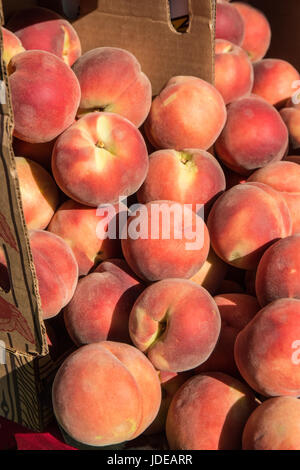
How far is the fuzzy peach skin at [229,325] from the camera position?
0.95 meters

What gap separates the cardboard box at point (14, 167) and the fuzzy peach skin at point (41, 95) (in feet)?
0.39

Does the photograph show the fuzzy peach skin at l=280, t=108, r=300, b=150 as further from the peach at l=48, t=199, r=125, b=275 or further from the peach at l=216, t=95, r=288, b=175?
the peach at l=48, t=199, r=125, b=275

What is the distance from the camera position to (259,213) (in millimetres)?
1000

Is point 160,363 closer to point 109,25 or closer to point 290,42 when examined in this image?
point 109,25

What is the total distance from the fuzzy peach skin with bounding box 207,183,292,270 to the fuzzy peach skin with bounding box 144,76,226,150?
0.17 m

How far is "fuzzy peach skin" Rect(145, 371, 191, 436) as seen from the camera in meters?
0.95

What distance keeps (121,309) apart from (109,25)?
68cm

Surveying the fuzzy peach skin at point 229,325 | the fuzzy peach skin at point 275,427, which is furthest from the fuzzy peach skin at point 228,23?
the fuzzy peach skin at point 275,427

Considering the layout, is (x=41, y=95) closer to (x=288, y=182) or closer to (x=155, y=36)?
(x=155, y=36)

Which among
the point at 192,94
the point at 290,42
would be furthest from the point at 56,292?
the point at 290,42

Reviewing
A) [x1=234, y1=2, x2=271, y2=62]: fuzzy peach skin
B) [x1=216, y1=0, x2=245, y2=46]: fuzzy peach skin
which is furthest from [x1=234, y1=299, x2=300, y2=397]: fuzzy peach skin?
[x1=234, y1=2, x2=271, y2=62]: fuzzy peach skin

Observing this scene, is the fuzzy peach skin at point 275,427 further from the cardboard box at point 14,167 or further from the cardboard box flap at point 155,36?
the cardboard box flap at point 155,36

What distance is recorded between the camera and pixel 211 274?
108 centimetres

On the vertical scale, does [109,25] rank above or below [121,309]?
above
